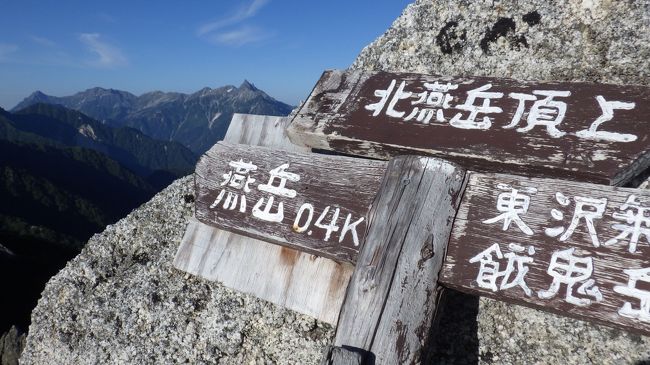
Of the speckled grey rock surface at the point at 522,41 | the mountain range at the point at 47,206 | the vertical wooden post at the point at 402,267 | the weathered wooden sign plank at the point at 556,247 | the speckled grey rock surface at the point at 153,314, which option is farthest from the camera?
the mountain range at the point at 47,206

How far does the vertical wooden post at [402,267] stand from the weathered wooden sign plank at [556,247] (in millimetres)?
101

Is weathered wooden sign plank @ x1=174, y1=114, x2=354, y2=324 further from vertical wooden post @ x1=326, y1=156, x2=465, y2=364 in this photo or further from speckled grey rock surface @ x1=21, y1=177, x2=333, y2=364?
vertical wooden post @ x1=326, y1=156, x2=465, y2=364

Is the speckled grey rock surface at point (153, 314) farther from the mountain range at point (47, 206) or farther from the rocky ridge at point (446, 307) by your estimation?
the mountain range at point (47, 206)

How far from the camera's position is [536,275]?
1.88 metres

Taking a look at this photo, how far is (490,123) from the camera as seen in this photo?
2309mm

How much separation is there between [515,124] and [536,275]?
0.82 m

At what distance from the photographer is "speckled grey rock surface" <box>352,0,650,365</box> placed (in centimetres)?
256

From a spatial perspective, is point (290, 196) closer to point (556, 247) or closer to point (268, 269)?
point (268, 269)

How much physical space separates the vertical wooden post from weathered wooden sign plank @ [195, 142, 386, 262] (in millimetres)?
166

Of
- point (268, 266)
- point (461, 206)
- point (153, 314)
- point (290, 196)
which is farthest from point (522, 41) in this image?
point (153, 314)

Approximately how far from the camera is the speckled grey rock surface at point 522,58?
8.40 feet

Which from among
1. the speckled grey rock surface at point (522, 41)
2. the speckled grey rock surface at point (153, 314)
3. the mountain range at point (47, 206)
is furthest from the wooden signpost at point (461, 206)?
the mountain range at point (47, 206)

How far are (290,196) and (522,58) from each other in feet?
7.19

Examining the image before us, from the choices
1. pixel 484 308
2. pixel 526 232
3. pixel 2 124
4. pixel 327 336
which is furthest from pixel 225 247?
pixel 2 124
